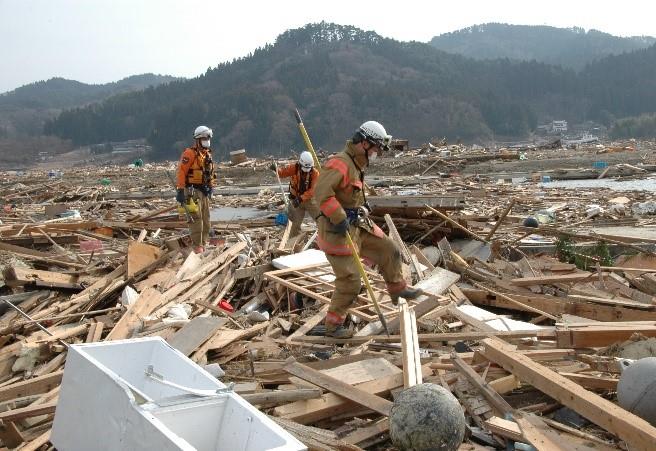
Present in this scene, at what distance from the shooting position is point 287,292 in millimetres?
7516

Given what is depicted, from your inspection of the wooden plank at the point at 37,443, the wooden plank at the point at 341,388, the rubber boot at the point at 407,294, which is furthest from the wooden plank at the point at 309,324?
the wooden plank at the point at 37,443

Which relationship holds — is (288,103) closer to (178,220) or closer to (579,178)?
Result: (579,178)

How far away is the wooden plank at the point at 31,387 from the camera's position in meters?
4.84

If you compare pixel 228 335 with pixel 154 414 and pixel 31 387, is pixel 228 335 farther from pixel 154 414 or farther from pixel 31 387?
pixel 154 414

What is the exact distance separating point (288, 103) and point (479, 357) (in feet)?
296

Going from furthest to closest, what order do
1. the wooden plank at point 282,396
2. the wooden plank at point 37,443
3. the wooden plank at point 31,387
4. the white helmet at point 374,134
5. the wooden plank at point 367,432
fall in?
the white helmet at point 374,134 → the wooden plank at point 31,387 → the wooden plank at point 282,396 → the wooden plank at point 37,443 → the wooden plank at point 367,432

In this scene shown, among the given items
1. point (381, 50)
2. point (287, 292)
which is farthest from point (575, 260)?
point (381, 50)

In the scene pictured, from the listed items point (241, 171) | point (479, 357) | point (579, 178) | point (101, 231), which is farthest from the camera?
point (241, 171)

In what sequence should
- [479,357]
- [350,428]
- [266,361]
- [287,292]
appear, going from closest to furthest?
1. [350,428]
2. [479,357]
3. [266,361]
4. [287,292]

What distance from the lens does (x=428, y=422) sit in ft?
11.4

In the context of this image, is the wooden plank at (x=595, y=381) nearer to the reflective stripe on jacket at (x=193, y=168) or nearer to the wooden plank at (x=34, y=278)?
the wooden plank at (x=34, y=278)

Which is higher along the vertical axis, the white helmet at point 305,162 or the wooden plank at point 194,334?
the white helmet at point 305,162

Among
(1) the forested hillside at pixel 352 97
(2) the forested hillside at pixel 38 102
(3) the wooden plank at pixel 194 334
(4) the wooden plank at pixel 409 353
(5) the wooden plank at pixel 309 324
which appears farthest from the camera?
(2) the forested hillside at pixel 38 102

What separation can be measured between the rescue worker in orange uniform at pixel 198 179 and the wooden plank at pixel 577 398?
242 inches
